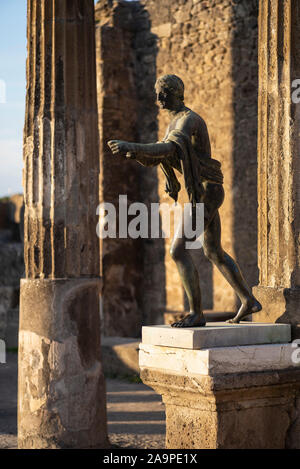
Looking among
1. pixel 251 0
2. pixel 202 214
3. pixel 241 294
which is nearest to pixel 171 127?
pixel 202 214

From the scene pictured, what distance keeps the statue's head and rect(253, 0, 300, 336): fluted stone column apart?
0.75 meters

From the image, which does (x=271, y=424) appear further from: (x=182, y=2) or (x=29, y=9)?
(x=182, y=2)

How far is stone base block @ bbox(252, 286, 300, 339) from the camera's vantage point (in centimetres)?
477

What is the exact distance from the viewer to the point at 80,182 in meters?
6.19

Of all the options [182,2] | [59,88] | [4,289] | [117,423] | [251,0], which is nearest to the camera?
[59,88]

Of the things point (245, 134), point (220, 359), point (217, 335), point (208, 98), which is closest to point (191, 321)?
point (217, 335)

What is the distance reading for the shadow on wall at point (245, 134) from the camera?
33.4 ft

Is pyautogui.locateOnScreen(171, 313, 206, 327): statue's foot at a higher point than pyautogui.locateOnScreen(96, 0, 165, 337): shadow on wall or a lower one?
lower

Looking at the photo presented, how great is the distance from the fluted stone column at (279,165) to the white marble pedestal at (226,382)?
0.39 m

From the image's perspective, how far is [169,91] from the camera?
4.64 meters

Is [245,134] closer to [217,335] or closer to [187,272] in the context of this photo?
[187,272]

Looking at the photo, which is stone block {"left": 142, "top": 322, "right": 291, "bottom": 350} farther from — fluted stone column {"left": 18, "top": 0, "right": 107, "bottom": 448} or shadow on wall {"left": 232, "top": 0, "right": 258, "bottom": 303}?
shadow on wall {"left": 232, "top": 0, "right": 258, "bottom": 303}

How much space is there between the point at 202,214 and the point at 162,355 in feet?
2.93

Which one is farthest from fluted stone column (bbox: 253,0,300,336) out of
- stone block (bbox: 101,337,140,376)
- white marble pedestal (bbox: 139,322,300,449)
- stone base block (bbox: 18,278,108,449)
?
stone block (bbox: 101,337,140,376)
